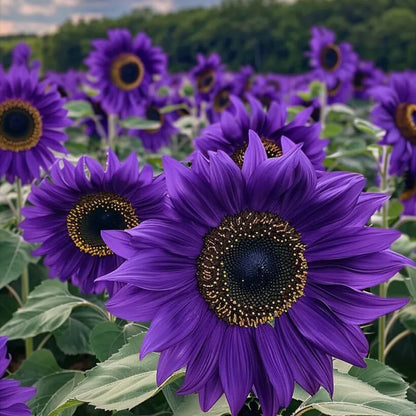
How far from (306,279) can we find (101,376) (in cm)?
40

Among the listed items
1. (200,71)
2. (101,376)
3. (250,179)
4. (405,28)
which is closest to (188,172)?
(250,179)

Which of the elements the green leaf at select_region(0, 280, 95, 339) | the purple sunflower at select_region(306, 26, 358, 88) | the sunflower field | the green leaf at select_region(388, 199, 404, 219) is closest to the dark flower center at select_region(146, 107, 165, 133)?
the purple sunflower at select_region(306, 26, 358, 88)

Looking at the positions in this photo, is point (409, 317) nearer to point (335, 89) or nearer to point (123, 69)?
point (123, 69)

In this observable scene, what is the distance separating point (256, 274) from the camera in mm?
1042

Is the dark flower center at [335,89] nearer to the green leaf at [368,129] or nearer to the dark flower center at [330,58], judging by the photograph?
the dark flower center at [330,58]

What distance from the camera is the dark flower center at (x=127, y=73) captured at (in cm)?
382

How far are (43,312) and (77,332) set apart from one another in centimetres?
27

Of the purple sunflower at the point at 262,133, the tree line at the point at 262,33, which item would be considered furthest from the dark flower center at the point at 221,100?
the tree line at the point at 262,33

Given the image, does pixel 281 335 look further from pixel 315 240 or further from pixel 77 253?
pixel 77 253

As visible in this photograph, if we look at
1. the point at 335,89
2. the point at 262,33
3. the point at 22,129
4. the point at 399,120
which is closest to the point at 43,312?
the point at 22,129

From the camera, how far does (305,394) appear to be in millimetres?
1133

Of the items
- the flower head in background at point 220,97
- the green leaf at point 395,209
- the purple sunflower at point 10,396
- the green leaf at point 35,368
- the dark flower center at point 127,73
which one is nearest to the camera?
the purple sunflower at point 10,396

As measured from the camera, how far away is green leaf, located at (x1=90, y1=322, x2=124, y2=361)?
1.43 m

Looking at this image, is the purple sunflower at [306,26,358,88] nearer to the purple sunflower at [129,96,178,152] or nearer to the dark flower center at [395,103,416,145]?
the purple sunflower at [129,96,178,152]
